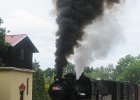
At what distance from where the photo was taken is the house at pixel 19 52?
3766 centimetres

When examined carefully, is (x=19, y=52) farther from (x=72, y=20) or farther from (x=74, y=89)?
(x=74, y=89)

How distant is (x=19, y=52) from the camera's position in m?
39.2

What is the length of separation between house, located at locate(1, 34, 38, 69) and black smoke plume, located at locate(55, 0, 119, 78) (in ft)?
69.2

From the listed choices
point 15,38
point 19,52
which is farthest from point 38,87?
point 15,38

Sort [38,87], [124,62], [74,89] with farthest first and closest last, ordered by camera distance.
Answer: [124,62] < [38,87] < [74,89]

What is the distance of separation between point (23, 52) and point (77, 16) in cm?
2474

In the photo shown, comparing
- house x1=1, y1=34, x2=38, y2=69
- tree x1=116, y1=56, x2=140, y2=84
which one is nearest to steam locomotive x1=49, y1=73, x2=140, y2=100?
house x1=1, y1=34, x2=38, y2=69

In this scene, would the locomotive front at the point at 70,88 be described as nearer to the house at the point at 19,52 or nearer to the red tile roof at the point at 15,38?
the house at the point at 19,52

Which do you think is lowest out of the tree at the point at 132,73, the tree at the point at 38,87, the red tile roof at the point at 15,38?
the tree at the point at 38,87

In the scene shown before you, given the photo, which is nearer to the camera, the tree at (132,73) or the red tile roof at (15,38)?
the red tile roof at (15,38)

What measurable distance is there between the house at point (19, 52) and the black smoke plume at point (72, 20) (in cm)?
2110

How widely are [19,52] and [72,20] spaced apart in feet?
78.0

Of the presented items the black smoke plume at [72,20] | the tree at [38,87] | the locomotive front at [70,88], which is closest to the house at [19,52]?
the tree at [38,87]

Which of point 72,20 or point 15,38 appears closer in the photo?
point 72,20
